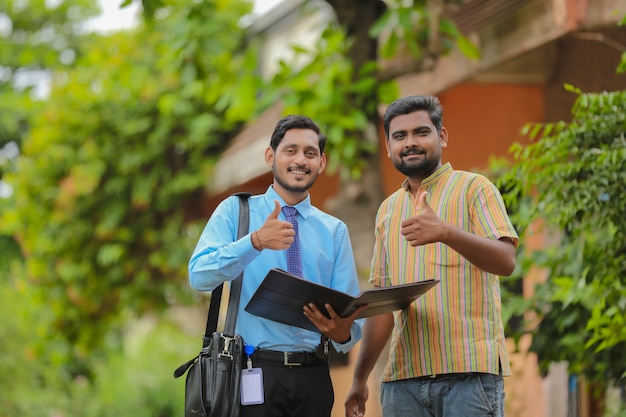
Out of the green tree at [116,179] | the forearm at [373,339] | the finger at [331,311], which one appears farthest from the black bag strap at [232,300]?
the green tree at [116,179]

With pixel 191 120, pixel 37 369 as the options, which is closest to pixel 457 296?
pixel 191 120

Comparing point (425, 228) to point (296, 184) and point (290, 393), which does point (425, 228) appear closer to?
point (296, 184)

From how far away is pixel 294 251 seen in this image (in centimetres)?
390

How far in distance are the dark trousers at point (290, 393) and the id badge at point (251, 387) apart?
0.02 metres

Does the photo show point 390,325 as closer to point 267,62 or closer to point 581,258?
point 581,258

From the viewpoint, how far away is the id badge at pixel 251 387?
146 inches

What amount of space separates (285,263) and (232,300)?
232 millimetres

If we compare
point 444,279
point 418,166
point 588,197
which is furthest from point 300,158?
point 588,197

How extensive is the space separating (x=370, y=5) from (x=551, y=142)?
274 centimetres

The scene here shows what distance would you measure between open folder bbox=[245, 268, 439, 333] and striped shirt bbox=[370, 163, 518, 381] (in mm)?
96

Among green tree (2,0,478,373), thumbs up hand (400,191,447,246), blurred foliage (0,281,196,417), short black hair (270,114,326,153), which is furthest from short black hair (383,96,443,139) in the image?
blurred foliage (0,281,196,417)

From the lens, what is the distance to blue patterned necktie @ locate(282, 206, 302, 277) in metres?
3.88

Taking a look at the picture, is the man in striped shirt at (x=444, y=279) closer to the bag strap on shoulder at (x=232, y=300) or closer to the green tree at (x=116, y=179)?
the bag strap on shoulder at (x=232, y=300)

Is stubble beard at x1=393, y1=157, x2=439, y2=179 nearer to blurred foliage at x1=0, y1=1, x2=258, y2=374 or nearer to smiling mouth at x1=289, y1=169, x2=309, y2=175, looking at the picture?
smiling mouth at x1=289, y1=169, x2=309, y2=175
